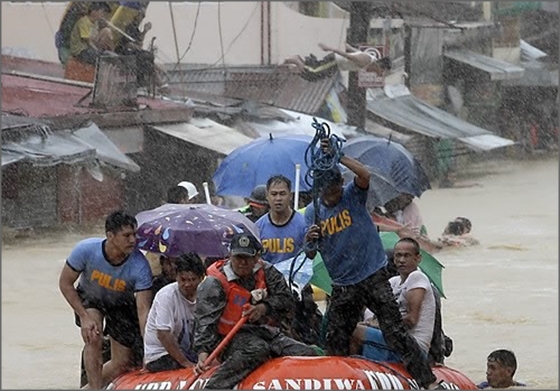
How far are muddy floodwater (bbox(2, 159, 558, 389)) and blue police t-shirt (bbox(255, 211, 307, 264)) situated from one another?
189cm

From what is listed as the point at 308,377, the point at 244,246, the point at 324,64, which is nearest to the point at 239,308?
the point at 244,246

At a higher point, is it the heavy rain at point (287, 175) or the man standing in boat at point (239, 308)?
the man standing in boat at point (239, 308)

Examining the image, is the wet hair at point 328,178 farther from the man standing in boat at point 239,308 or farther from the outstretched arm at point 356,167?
the man standing in boat at point 239,308

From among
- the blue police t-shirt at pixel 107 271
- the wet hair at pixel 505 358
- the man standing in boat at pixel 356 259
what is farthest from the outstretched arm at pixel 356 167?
the wet hair at pixel 505 358

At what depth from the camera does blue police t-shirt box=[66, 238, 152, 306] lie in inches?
348

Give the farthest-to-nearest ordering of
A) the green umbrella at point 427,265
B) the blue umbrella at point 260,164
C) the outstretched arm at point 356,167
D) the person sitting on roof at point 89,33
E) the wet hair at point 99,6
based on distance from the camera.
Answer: the wet hair at point 99,6, the person sitting on roof at point 89,33, the blue umbrella at point 260,164, the green umbrella at point 427,265, the outstretched arm at point 356,167

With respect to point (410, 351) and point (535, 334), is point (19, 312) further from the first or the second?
point (410, 351)

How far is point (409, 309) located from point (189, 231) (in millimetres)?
1595

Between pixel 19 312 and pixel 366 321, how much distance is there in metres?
7.56

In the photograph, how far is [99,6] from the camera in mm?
26281

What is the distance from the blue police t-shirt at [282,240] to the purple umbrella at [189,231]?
0.22 m

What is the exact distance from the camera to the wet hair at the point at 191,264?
8.50 meters

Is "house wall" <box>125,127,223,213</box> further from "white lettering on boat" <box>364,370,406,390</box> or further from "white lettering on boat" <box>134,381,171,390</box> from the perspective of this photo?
"white lettering on boat" <box>364,370,406,390</box>

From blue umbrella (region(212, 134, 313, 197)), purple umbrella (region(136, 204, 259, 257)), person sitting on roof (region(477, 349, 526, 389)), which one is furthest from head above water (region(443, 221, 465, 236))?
purple umbrella (region(136, 204, 259, 257))
